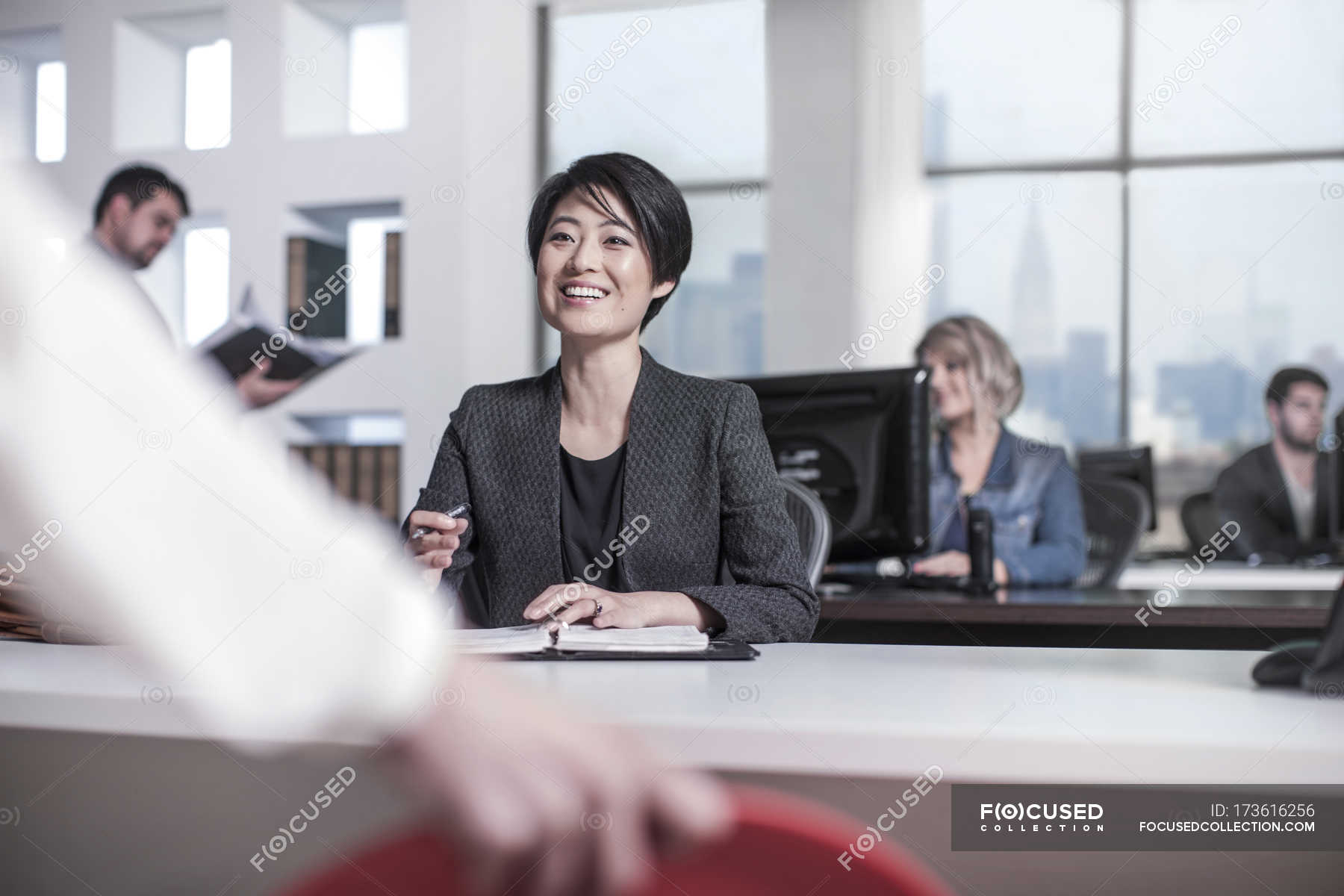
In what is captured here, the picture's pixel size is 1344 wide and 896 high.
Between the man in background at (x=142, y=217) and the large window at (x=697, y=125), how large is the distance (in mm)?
2961

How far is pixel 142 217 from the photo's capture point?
10.8 ft

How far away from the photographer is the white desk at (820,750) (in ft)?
2.76

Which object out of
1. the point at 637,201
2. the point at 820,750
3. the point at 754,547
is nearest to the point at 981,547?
the point at 754,547

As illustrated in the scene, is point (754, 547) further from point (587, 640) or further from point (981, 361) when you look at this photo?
point (981, 361)

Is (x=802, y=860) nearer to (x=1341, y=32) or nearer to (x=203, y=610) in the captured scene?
(x=203, y=610)

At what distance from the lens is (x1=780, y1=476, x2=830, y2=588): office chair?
6.94 ft

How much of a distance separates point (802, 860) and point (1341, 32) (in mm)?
6928

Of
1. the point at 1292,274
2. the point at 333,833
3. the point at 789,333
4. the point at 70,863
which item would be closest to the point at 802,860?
the point at 333,833

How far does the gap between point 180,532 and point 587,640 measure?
965 mm

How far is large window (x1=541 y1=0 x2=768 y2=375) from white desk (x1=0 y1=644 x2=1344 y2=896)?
4.91 metres

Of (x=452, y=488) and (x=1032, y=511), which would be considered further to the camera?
(x=1032, y=511)

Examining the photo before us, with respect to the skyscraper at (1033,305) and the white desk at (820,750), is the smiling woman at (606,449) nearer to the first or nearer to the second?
the white desk at (820,750)

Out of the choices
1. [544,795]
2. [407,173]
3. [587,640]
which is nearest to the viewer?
[544,795]

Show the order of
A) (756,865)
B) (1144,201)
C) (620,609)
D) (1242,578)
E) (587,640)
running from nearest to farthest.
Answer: (756,865) < (587,640) < (620,609) < (1242,578) < (1144,201)
